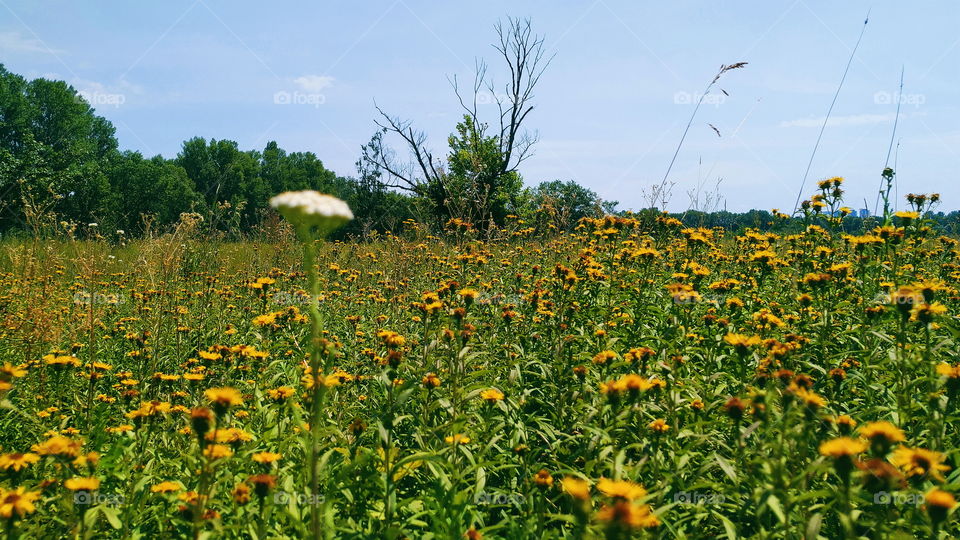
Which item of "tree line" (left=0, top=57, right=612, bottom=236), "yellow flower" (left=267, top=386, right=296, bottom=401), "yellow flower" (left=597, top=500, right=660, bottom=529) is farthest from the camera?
"tree line" (left=0, top=57, right=612, bottom=236)

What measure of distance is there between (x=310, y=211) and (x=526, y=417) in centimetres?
192

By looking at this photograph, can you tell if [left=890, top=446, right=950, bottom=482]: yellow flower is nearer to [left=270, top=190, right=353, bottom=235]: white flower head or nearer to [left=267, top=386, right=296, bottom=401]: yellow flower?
[left=270, top=190, right=353, bottom=235]: white flower head

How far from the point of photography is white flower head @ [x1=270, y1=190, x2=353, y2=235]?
4.37 ft

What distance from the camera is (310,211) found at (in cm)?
133

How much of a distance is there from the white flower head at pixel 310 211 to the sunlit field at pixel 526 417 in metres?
0.37

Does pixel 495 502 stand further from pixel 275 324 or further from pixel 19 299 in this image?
pixel 19 299

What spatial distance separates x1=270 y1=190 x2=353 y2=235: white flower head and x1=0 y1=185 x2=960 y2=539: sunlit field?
37 centimetres

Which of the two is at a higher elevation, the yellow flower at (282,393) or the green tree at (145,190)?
the green tree at (145,190)

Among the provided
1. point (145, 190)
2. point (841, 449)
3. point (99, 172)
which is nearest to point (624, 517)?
point (841, 449)

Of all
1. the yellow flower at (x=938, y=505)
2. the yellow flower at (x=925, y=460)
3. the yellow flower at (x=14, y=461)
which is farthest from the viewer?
the yellow flower at (x=14, y=461)

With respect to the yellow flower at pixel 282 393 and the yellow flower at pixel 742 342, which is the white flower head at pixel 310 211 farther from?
the yellow flower at pixel 742 342

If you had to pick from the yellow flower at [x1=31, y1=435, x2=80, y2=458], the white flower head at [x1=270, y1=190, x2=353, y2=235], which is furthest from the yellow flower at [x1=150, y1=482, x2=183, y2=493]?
the white flower head at [x1=270, y1=190, x2=353, y2=235]

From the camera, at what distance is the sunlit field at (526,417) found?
1665 millimetres

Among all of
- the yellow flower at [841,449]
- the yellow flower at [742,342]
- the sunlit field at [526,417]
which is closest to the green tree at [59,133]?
the sunlit field at [526,417]
